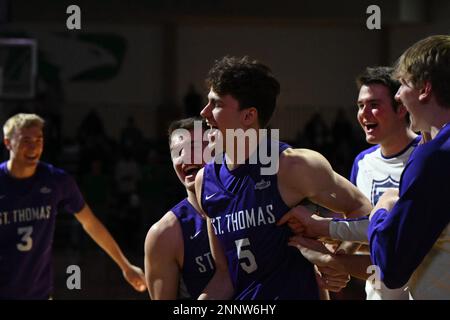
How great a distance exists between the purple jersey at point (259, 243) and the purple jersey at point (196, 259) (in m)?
0.32

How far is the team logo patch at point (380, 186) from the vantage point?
5.32m

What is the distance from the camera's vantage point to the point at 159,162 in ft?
57.5

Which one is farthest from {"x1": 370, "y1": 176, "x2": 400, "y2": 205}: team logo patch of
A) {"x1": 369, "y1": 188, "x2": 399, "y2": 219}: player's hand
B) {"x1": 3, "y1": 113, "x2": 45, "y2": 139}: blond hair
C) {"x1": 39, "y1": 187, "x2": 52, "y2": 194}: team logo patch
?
{"x1": 3, "y1": 113, "x2": 45, "y2": 139}: blond hair

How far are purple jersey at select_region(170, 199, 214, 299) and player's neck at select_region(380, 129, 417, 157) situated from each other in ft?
5.42

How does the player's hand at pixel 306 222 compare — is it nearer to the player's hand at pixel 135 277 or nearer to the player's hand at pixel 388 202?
the player's hand at pixel 388 202

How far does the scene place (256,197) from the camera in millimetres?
3682

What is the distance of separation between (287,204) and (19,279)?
3.05 meters

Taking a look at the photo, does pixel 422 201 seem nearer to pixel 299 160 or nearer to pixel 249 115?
pixel 299 160

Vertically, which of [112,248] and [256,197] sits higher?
[256,197]

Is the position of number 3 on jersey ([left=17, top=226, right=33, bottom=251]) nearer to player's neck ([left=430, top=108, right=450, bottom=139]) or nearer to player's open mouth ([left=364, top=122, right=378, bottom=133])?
player's open mouth ([left=364, top=122, right=378, bottom=133])

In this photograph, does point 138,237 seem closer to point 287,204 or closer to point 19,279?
point 19,279

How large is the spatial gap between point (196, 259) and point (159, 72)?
58.4ft

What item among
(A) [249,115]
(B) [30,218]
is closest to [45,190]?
(B) [30,218]
